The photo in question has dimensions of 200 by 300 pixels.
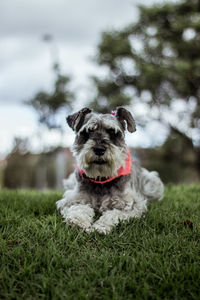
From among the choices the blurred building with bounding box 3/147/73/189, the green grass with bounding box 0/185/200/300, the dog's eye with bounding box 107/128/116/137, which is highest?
the dog's eye with bounding box 107/128/116/137

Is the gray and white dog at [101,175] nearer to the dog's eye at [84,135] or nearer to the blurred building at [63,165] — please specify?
the dog's eye at [84,135]

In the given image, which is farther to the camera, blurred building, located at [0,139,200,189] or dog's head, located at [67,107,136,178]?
blurred building, located at [0,139,200,189]

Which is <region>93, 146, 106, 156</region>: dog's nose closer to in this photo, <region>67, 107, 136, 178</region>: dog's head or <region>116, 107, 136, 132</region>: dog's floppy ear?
<region>67, 107, 136, 178</region>: dog's head

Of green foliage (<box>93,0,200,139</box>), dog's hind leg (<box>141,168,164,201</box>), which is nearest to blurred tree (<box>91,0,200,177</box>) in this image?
green foliage (<box>93,0,200,139</box>)

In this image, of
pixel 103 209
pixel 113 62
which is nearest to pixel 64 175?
pixel 113 62

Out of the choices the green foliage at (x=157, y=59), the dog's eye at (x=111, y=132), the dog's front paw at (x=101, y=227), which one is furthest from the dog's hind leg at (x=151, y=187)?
the green foliage at (x=157, y=59)

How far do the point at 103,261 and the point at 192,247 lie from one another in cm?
109

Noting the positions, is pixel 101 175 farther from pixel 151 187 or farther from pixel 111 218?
pixel 151 187

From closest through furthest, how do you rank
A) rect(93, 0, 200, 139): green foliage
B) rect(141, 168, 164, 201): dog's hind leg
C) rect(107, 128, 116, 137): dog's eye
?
rect(107, 128, 116, 137): dog's eye < rect(141, 168, 164, 201): dog's hind leg < rect(93, 0, 200, 139): green foliage

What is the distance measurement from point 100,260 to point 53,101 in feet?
71.5

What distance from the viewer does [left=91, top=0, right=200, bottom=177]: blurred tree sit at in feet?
56.4

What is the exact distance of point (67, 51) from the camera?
77.6 feet

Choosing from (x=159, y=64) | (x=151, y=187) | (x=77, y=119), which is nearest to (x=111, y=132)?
(x=77, y=119)

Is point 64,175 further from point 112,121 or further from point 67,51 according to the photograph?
point 112,121
